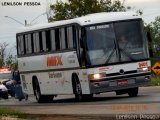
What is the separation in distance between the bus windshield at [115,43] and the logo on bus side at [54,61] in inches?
100

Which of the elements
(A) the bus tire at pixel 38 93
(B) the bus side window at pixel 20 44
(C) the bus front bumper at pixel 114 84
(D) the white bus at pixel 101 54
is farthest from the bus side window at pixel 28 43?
(C) the bus front bumper at pixel 114 84

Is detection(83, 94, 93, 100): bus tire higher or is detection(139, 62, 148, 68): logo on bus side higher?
detection(139, 62, 148, 68): logo on bus side

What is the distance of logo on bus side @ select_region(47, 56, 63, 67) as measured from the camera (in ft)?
91.4

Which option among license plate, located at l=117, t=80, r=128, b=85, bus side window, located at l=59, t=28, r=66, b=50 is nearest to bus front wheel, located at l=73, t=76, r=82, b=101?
bus side window, located at l=59, t=28, r=66, b=50

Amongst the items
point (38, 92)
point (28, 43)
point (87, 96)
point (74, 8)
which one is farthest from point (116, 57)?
point (74, 8)

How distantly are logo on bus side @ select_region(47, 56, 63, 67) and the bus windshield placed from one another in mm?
2550

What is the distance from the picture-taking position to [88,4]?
65.6m

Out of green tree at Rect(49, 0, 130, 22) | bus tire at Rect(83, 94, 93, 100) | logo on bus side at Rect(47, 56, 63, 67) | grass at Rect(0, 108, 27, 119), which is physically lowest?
grass at Rect(0, 108, 27, 119)

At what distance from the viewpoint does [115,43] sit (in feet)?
83.8

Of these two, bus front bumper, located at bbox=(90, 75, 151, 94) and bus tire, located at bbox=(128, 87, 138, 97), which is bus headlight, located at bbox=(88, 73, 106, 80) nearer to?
bus front bumper, located at bbox=(90, 75, 151, 94)

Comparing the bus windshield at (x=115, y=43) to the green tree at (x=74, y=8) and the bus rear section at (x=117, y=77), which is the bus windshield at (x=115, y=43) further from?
the green tree at (x=74, y=8)

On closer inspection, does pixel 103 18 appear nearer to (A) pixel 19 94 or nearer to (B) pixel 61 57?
(B) pixel 61 57

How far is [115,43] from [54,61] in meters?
3.68

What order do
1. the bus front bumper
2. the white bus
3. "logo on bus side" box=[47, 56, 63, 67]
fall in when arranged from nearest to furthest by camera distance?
the bus front bumper
the white bus
"logo on bus side" box=[47, 56, 63, 67]
